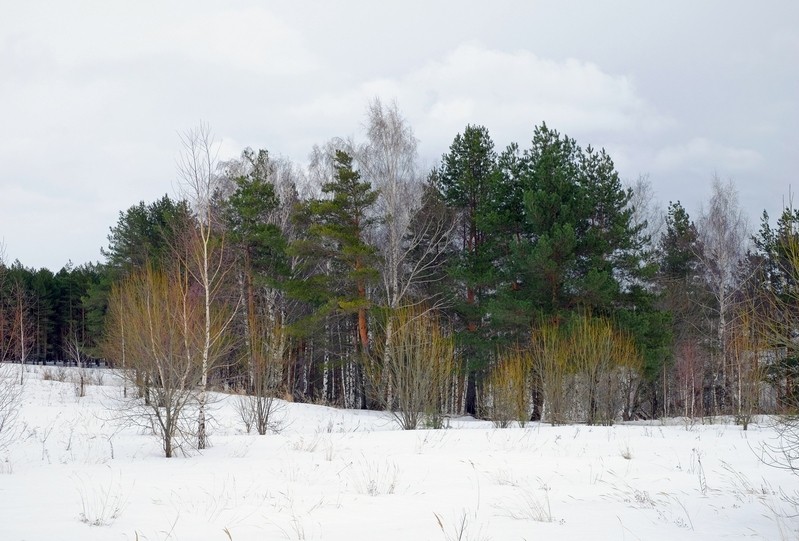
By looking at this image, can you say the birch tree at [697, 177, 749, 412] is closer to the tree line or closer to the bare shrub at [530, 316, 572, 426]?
the tree line

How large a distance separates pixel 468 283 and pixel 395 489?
18.5 meters

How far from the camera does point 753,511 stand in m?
6.77

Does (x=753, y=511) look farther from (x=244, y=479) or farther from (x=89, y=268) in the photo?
(x=89, y=268)

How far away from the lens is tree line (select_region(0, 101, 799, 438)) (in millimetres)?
17953

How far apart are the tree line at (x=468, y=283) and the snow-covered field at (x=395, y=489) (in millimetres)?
3121

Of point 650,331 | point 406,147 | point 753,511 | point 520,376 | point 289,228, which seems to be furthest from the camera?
point 289,228

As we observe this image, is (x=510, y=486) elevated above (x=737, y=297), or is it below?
below

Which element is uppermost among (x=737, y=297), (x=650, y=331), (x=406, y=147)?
(x=406, y=147)

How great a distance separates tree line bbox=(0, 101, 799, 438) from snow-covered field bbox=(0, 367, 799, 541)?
3.12m

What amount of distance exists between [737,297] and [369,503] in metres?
32.6

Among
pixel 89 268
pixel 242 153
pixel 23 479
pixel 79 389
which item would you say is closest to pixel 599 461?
pixel 23 479

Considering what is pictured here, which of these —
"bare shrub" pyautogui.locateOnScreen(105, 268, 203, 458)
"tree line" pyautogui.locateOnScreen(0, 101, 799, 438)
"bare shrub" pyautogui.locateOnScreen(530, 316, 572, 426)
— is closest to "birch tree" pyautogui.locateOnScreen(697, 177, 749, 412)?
"tree line" pyautogui.locateOnScreen(0, 101, 799, 438)

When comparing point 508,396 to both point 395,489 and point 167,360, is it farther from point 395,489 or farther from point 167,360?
point 395,489

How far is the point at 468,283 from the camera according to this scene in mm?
26203
